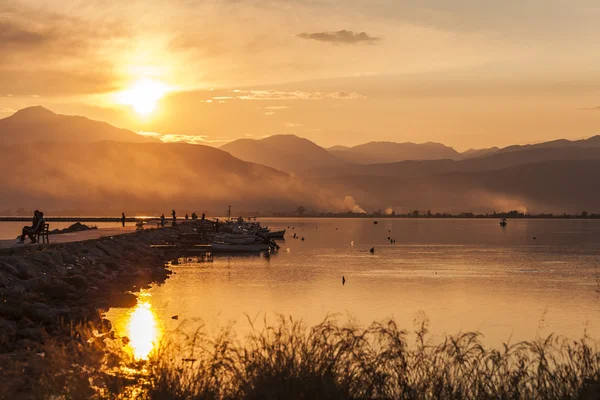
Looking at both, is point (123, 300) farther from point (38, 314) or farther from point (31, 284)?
point (38, 314)

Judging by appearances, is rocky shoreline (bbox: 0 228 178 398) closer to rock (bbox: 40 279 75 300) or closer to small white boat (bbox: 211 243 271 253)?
rock (bbox: 40 279 75 300)

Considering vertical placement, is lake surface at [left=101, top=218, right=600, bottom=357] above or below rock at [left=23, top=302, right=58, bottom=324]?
below

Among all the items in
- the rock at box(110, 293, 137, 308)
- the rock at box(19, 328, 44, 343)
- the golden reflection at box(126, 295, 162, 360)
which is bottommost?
the golden reflection at box(126, 295, 162, 360)

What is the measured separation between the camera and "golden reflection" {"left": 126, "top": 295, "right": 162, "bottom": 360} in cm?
3067

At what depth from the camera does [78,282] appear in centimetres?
4134

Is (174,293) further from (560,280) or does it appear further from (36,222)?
(560,280)

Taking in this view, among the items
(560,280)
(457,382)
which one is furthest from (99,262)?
(457,382)

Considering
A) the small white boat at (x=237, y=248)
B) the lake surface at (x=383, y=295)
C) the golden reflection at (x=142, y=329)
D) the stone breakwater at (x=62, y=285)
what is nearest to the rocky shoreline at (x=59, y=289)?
the stone breakwater at (x=62, y=285)

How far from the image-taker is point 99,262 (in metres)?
56.3

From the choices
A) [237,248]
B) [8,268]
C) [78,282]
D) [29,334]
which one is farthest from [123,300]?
[237,248]

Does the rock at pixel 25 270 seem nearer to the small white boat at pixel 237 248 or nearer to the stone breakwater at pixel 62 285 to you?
the stone breakwater at pixel 62 285

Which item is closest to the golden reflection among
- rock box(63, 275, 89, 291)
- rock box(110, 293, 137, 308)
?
rock box(110, 293, 137, 308)

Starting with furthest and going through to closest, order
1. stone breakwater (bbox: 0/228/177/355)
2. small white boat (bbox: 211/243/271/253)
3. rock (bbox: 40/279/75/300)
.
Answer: small white boat (bbox: 211/243/271/253)
rock (bbox: 40/279/75/300)
stone breakwater (bbox: 0/228/177/355)

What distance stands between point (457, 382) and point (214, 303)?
33.4 meters
